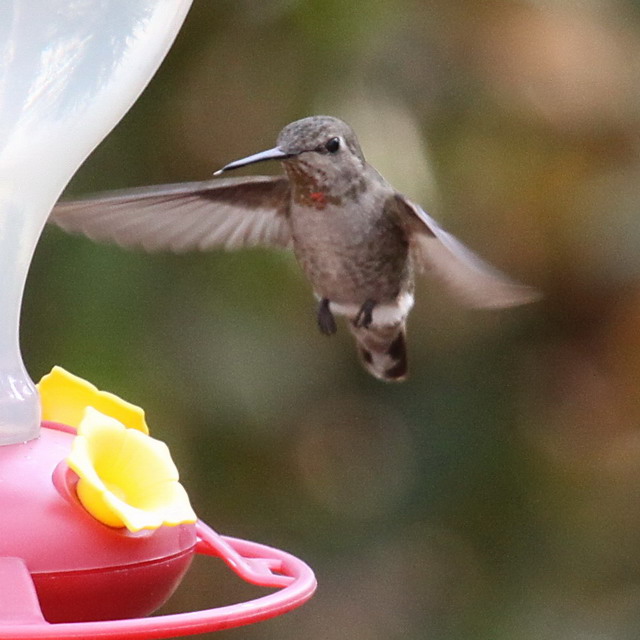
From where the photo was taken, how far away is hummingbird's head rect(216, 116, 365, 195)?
229cm

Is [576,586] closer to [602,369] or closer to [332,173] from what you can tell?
[602,369]

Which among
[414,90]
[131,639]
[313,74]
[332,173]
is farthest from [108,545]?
[414,90]

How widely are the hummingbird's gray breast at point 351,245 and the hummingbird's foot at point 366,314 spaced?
2cm

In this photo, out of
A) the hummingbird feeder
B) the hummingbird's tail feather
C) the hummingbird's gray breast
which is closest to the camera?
the hummingbird feeder

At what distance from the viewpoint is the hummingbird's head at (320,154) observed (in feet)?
7.51

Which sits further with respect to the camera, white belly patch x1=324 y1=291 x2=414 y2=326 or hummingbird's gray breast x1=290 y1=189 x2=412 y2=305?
white belly patch x1=324 y1=291 x2=414 y2=326

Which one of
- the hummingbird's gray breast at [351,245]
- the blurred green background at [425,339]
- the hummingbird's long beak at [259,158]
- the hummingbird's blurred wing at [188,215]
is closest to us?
the hummingbird's long beak at [259,158]

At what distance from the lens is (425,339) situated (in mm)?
3689

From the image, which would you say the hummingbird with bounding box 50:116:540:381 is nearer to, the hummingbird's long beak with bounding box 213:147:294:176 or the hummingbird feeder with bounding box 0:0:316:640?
the hummingbird's long beak with bounding box 213:147:294:176

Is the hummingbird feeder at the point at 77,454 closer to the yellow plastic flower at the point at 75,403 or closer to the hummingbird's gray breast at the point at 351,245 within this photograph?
the yellow plastic flower at the point at 75,403

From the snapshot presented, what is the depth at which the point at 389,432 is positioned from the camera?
12.5ft

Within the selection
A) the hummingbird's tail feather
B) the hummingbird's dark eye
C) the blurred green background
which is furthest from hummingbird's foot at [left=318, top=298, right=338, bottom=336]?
the blurred green background

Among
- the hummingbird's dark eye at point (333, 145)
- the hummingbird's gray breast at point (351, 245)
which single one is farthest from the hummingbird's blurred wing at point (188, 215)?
the hummingbird's dark eye at point (333, 145)

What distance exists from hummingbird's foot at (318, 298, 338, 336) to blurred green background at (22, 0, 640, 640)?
1.85 ft
